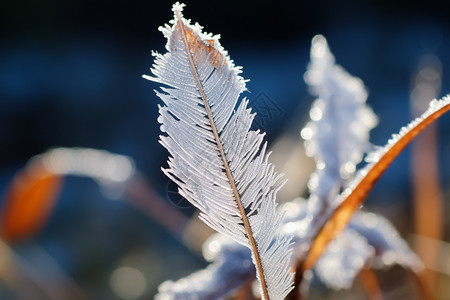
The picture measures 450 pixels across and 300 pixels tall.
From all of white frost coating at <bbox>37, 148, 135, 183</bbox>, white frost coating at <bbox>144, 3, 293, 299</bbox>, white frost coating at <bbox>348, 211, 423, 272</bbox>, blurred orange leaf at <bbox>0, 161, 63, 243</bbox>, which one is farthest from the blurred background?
white frost coating at <bbox>144, 3, 293, 299</bbox>

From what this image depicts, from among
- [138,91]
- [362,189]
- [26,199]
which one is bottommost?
[26,199]

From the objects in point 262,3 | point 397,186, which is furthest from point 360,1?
point 397,186

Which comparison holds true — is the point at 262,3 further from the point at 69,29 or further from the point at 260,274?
the point at 260,274

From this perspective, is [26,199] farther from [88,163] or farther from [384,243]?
[384,243]

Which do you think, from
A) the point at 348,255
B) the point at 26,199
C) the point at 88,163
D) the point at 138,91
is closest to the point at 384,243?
the point at 348,255

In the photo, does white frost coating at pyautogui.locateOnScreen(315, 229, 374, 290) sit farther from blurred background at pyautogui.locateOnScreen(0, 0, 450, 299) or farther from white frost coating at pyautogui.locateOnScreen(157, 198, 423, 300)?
blurred background at pyautogui.locateOnScreen(0, 0, 450, 299)

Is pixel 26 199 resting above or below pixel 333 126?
below
